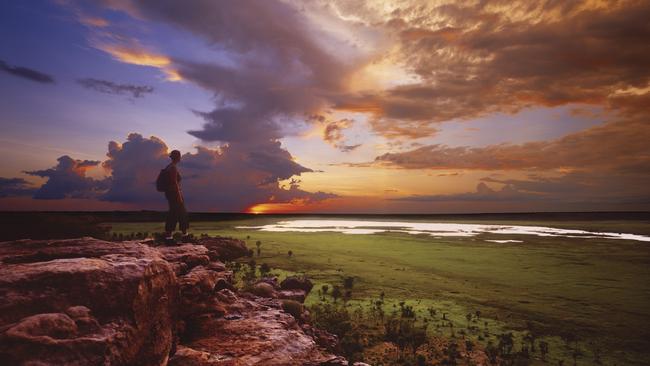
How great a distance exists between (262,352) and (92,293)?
280cm

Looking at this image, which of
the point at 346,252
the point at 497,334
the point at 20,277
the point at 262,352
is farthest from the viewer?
the point at 346,252

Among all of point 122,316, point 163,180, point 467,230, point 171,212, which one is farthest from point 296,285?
point 467,230

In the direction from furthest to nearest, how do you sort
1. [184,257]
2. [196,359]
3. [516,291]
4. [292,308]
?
[516,291] → [292,308] → [184,257] → [196,359]

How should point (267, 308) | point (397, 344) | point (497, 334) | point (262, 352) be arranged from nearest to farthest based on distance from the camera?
point (262, 352), point (267, 308), point (397, 344), point (497, 334)

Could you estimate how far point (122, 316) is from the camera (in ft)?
15.1

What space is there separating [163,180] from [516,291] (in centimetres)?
1554

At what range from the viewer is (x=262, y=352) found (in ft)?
19.5

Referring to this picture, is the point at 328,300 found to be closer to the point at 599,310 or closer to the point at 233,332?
the point at 233,332

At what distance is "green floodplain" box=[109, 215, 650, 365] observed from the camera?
10.3m

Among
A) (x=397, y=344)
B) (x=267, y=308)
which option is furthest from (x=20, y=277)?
(x=397, y=344)

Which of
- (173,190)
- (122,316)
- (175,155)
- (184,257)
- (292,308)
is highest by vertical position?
(175,155)

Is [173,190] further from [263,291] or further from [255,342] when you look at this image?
[255,342]

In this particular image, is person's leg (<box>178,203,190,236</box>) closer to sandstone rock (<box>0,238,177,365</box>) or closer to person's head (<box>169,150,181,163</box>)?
person's head (<box>169,150,181,163</box>)

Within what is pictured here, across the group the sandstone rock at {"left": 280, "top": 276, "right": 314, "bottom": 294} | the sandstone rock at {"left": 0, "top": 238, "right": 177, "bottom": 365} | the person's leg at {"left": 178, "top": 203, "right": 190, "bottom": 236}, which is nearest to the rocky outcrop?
the sandstone rock at {"left": 0, "top": 238, "right": 177, "bottom": 365}
